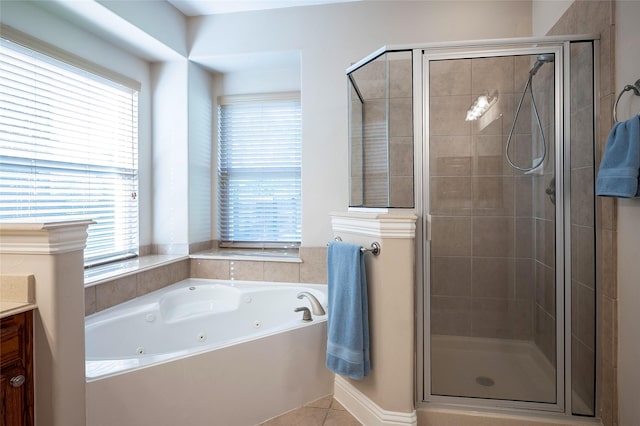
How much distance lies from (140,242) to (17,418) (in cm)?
194

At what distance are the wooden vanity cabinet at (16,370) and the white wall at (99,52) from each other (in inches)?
72.8

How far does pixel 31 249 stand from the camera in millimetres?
1091

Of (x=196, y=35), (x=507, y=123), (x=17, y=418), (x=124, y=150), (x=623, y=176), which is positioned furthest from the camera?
(x=196, y=35)

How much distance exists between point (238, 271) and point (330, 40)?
79.4 inches

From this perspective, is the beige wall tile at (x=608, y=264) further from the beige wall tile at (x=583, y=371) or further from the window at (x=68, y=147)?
the window at (x=68, y=147)

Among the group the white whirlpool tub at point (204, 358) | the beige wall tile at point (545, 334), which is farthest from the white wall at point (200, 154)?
the beige wall tile at point (545, 334)

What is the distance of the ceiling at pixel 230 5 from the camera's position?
2666 mm

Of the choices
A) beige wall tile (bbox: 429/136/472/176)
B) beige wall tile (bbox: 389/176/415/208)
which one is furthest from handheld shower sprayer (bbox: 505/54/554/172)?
beige wall tile (bbox: 389/176/415/208)

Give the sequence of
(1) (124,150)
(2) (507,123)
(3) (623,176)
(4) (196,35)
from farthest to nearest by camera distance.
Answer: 1. (4) (196,35)
2. (1) (124,150)
3. (2) (507,123)
4. (3) (623,176)

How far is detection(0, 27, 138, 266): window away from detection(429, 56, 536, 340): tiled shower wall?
211 cm

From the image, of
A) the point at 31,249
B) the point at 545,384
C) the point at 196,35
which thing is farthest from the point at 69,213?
the point at 545,384

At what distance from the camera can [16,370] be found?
3.47 feet

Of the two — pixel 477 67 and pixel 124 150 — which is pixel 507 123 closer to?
pixel 477 67

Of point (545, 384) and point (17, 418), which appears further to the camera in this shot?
point (545, 384)
